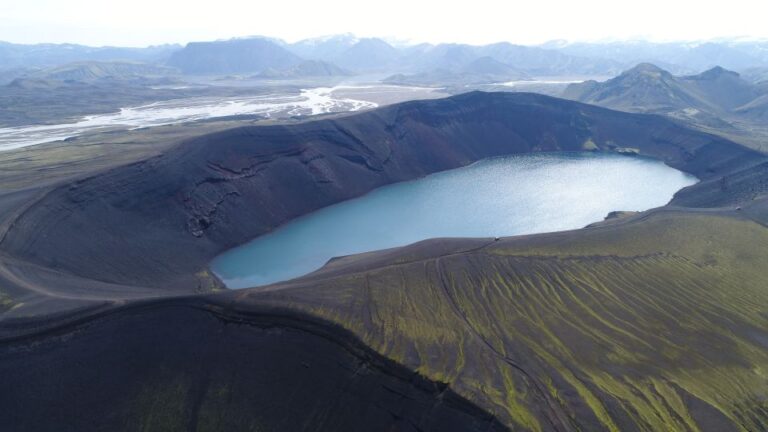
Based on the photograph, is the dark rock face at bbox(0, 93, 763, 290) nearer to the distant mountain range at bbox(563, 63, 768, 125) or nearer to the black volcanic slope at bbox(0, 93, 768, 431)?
the black volcanic slope at bbox(0, 93, 768, 431)

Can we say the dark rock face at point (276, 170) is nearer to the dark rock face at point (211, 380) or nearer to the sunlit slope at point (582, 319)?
the dark rock face at point (211, 380)

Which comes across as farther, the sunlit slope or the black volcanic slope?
the black volcanic slope

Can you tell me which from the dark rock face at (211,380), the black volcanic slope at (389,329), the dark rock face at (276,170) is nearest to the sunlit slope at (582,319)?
the black volcanic slope at (389,329)

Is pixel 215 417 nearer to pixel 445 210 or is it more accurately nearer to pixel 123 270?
pixel 123 270

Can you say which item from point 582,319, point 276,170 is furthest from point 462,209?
point 582,319

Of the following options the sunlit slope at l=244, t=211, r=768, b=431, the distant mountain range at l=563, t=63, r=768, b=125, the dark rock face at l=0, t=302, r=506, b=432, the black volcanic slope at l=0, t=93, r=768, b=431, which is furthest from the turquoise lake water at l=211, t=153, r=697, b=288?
the distant mountain range at l=563, t=63, r=768, b=125
